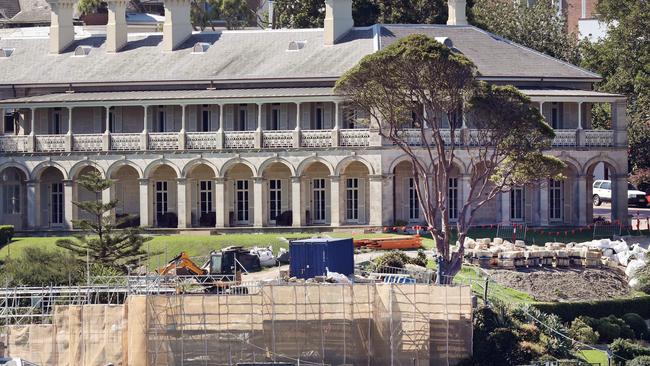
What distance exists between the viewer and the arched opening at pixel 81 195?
9725cm

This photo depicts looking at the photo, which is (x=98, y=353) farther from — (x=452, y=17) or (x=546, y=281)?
(x=452, y=17)

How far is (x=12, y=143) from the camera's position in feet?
323

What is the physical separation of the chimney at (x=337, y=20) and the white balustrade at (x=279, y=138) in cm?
566

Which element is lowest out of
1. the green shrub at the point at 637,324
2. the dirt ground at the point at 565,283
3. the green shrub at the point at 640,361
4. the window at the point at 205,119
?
the green shrub at the point at 640,361

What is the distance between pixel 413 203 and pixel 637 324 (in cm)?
2072

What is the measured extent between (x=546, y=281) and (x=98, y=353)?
21245 mm

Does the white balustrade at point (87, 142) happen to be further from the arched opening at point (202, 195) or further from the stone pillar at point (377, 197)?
the stone pillar at point (377, 197)

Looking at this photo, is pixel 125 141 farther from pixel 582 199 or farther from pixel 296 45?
pixel 582 199

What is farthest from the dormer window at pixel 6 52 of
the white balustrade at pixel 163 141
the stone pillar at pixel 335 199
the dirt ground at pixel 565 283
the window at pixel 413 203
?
the dirt ground at pixel 565 283

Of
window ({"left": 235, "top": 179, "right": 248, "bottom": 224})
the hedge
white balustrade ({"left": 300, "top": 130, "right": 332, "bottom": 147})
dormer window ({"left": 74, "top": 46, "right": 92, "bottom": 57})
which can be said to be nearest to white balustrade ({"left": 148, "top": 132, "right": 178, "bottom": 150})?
window ({"left": 235, "top": 179, "right": 248, "bottom": 224})

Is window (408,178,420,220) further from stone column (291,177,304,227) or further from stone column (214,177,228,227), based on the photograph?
stone column (214,177,228,227)

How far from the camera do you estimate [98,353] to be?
2672 inches

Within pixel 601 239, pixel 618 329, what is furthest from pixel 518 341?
pixel 601 239

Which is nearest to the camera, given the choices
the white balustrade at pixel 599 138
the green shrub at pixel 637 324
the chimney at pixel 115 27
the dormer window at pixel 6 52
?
the green shrub at pixel 637 324
